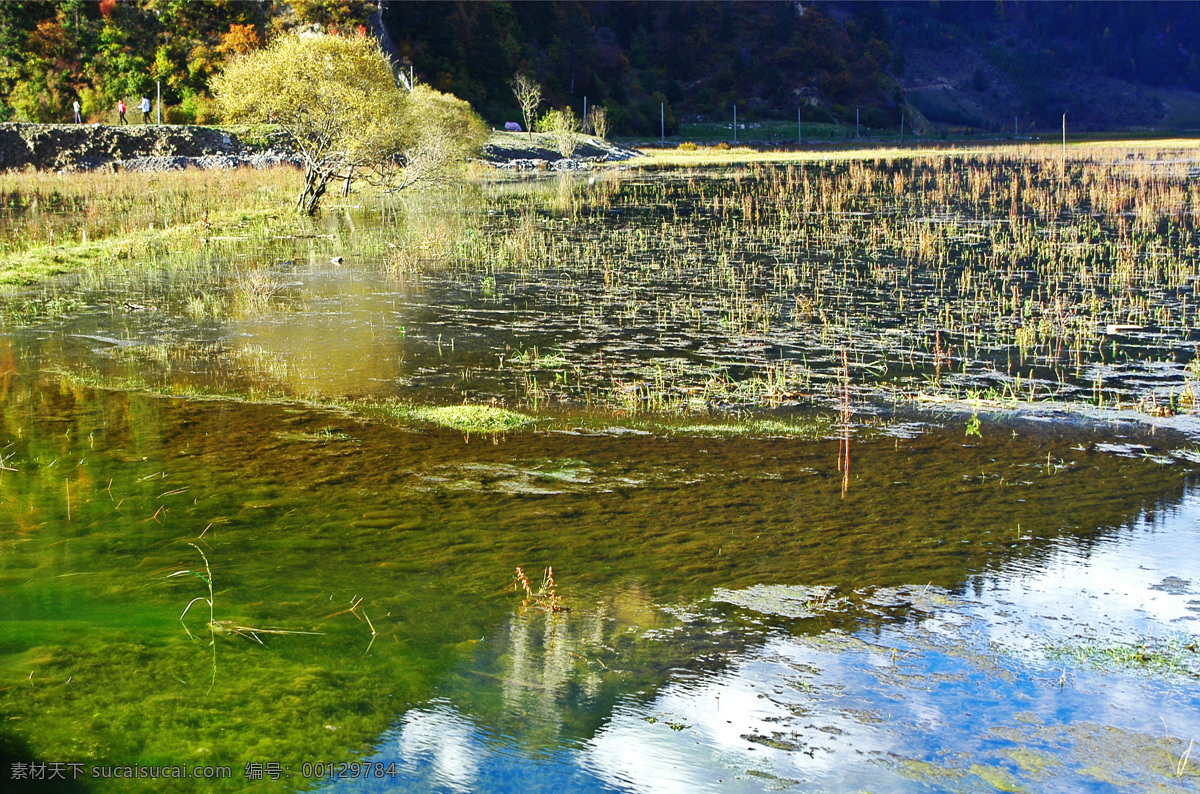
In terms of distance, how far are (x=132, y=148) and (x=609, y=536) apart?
4944cm

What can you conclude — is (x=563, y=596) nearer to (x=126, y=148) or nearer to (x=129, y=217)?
(x=129, y=217)

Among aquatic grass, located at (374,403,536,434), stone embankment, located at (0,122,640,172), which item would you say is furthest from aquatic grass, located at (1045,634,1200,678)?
stone embankment, located at (0,122,640,172)

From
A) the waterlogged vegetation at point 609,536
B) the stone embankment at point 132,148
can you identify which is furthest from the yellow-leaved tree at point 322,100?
the waterlogged vegetation at point 609,536

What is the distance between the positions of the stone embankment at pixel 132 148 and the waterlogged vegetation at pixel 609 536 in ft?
112

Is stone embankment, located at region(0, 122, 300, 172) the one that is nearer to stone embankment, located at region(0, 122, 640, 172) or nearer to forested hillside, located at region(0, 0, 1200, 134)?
stone embankment, located at region(0, 122, 640, 172)

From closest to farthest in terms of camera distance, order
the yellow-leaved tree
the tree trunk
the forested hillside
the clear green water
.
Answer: the clear green water < the yellow-leaved tree < the tree trunk < the forested hillside

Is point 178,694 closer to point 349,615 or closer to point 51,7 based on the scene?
point 349,615

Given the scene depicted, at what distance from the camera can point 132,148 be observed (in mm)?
49375

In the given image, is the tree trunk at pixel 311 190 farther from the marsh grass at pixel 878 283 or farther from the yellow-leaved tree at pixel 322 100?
the marsh grass at pixel 878 283

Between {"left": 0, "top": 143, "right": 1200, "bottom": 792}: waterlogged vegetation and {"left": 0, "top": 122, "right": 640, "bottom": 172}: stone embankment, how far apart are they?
34.3 meters

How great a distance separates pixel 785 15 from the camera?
147m

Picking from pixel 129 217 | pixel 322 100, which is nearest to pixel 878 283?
pixel 322 100

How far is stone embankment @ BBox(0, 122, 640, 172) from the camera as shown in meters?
47.2

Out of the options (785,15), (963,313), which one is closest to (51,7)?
(963,313)
